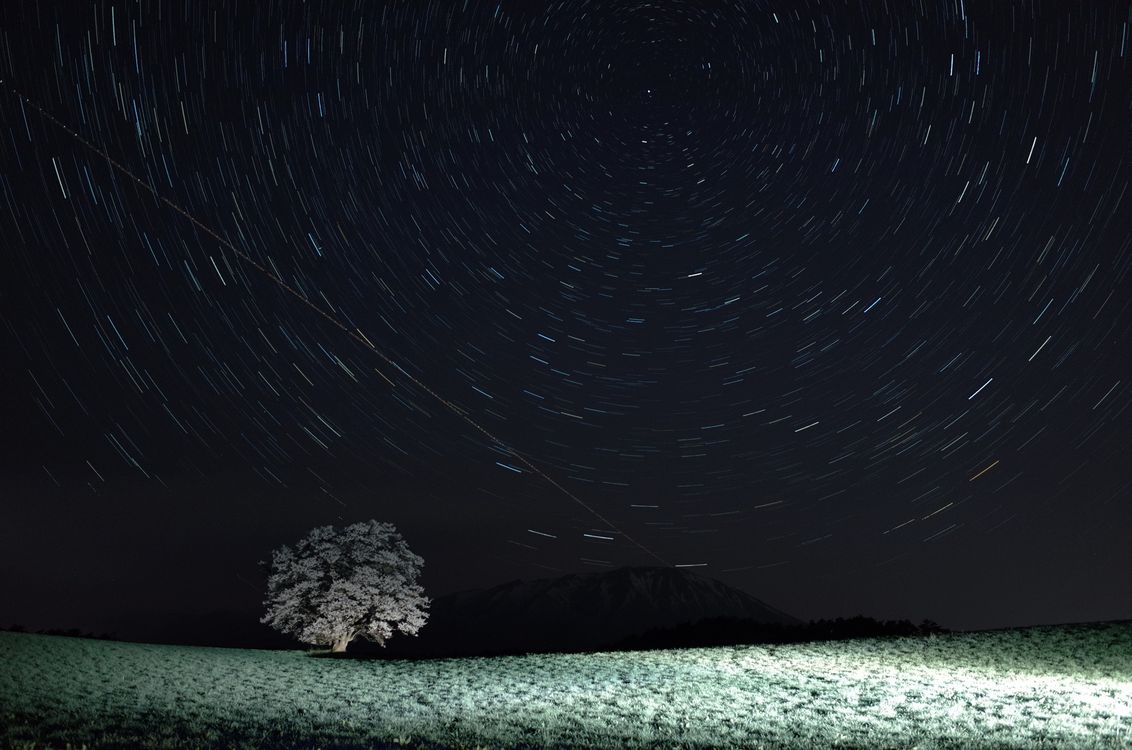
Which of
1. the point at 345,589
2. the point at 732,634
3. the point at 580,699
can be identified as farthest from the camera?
the point at 732,634

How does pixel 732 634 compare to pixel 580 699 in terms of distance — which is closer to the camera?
pixel 580 699

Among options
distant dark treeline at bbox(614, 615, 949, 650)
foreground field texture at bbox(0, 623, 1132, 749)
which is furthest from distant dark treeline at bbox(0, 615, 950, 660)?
foreground field texture at bbox(0, 623, 1132, 749)

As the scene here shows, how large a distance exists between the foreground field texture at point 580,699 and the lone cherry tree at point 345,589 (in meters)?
9.71

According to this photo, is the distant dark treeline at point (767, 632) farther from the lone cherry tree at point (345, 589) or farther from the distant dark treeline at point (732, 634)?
the lone cherry tree at point (345, 589)

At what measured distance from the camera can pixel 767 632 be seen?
53.3 meters

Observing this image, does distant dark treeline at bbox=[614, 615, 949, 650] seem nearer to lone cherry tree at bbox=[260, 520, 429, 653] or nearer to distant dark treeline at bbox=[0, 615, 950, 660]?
distant dark treeline at bbox=[0, 615, 950, 660]

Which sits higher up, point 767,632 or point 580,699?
point 767,632

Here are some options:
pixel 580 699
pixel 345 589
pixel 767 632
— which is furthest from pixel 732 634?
pixel 580 699

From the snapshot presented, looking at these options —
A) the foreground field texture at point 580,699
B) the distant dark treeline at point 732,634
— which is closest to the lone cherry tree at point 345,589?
the distant dark treeline at point 732,634

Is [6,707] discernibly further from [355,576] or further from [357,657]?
[355,576]

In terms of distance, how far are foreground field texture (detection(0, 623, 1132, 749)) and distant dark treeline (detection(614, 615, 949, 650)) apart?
921 cm

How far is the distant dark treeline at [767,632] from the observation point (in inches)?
1778

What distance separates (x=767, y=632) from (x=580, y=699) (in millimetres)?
35371

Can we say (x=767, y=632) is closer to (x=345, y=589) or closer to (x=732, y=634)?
(x=732, y=634)
